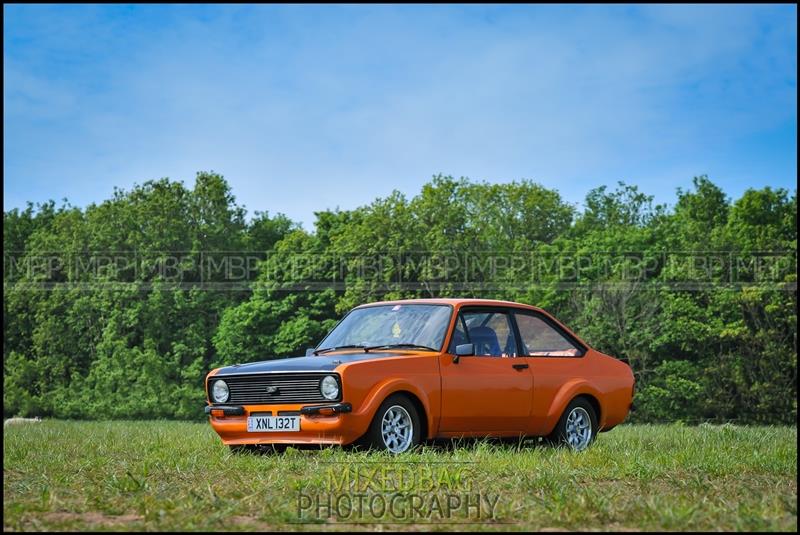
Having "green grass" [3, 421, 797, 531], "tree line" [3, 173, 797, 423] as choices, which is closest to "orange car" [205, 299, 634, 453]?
"green grass" [3, 421, 797, 531]

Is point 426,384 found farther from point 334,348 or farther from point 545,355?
point 545,355

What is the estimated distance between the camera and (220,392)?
462 inches

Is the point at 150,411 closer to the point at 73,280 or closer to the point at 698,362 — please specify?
the point at 73,280

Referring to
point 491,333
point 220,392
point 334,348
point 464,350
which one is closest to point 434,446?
point 464,350

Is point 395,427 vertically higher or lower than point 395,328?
lower

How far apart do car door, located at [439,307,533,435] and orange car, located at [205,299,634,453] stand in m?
0.01

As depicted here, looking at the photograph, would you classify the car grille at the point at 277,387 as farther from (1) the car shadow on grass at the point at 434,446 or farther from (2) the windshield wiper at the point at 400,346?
(2) the windshield wiper at the point at 400,346

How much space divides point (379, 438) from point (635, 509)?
4182 mm

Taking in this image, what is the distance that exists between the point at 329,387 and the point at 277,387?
67cm

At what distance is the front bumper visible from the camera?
34.8 ft

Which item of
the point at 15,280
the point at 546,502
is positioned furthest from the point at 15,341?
the point at 546,502

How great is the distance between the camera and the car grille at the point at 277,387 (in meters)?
10.9

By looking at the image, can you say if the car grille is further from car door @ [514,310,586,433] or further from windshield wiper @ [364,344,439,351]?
car door @ [514,310,586,433]

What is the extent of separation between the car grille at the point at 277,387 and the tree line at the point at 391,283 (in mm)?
35071
